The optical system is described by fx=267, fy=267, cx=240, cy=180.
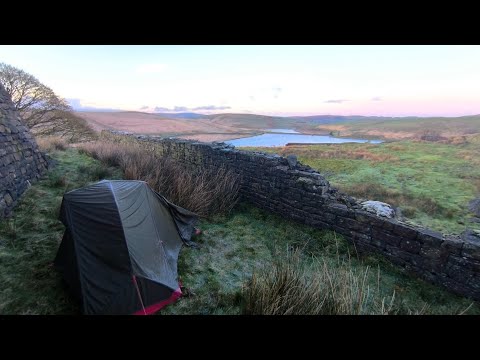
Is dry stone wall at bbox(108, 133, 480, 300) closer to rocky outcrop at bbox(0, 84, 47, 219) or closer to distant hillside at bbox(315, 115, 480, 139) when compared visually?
rocky outcrop at bbox(0, 84, 47, 219)

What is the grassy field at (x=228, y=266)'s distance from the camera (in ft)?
11.8

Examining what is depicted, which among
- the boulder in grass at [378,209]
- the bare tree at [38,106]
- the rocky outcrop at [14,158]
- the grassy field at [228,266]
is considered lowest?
the grassy field at [228,266]

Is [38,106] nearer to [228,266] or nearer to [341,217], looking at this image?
[228,266]

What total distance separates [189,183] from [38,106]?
41.2ft

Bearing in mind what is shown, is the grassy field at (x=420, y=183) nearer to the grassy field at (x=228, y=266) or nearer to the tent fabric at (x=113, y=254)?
the grassy field at (x=228, y=266)

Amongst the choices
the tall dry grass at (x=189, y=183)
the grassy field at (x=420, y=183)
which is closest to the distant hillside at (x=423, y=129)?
the grassy field at (x=420, y=183)

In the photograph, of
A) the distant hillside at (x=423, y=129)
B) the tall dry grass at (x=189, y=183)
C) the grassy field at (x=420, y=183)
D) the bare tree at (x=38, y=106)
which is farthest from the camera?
the distant hillside at (x=423, y=129)

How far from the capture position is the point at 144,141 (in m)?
11.9

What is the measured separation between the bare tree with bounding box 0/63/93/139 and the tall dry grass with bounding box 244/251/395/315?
45.7 ft

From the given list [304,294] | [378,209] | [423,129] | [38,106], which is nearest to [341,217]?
[378,209]

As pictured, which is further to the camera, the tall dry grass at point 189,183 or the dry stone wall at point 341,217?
the tall dry grass at point 189,183

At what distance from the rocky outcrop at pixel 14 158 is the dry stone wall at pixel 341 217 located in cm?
437
